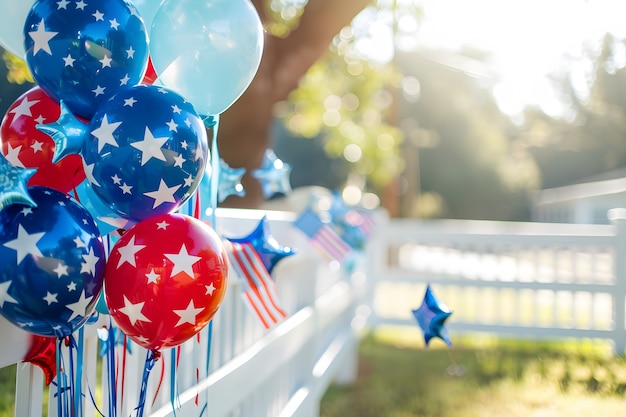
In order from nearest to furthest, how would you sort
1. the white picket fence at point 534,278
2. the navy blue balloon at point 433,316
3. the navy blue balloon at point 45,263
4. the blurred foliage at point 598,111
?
the navy blue balloon at point 45,263, the navy blue balloon at point 433,316, the white picket fence at point 534,278, the blurred foliage at point 598,111

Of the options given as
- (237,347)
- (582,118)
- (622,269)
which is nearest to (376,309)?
(622,269)

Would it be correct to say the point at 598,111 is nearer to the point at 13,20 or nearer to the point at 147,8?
the point at 147,8

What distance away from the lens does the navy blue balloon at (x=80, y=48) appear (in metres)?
1.36

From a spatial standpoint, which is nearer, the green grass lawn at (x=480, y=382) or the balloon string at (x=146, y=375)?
the balloon string at (x=146, y=375)

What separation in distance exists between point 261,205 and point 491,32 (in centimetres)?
552

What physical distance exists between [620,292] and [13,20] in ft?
18.8

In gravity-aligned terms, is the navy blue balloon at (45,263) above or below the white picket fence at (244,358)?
above

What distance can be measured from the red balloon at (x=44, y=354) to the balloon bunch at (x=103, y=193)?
14 centimetres

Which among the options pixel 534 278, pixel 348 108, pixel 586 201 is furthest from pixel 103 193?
pixel 586 201

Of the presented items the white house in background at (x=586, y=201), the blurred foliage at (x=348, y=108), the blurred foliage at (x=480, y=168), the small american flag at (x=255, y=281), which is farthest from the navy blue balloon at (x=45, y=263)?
the blurred foliage at (x=480, y=168)

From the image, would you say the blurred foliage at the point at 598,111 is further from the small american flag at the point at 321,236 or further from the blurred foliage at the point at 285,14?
the small american flag at the point at 321,236

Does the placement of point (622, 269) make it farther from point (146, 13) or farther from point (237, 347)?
point (146, 13)

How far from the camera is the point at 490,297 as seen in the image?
405 inches

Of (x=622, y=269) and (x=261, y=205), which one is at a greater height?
(x=261, y=205)
